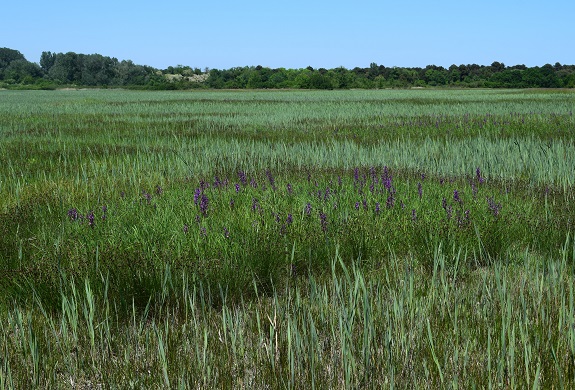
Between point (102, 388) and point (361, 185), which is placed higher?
point (361, 185)

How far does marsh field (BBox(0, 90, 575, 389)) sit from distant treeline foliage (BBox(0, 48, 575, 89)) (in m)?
70.6

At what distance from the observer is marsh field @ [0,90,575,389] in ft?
6.85

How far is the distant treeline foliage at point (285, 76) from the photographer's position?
77.2 metres

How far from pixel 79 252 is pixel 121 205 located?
1.27 m

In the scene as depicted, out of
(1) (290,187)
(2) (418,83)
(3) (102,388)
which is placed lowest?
(3) (102,388)

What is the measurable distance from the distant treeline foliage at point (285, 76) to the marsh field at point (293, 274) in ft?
232

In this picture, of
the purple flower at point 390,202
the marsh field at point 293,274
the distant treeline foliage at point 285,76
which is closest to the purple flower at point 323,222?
the marsh field at point 293,274

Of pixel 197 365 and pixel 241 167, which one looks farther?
pixel 241 167

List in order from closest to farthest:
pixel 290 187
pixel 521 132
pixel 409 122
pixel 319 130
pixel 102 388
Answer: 1. pixel 102 388
2. pixel 290 187
3. pixel 521 132
4. pixel 319 130
5. pixel 409 122

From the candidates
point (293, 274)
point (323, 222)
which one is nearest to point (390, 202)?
point (323, 222)

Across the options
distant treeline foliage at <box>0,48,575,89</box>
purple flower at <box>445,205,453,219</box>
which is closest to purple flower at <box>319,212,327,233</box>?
purple flower at <box>445,205,453,219</box>

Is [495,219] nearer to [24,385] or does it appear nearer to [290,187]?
[290,187]

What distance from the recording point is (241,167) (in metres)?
7.45

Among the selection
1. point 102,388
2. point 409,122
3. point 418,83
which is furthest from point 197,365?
point 418,83
